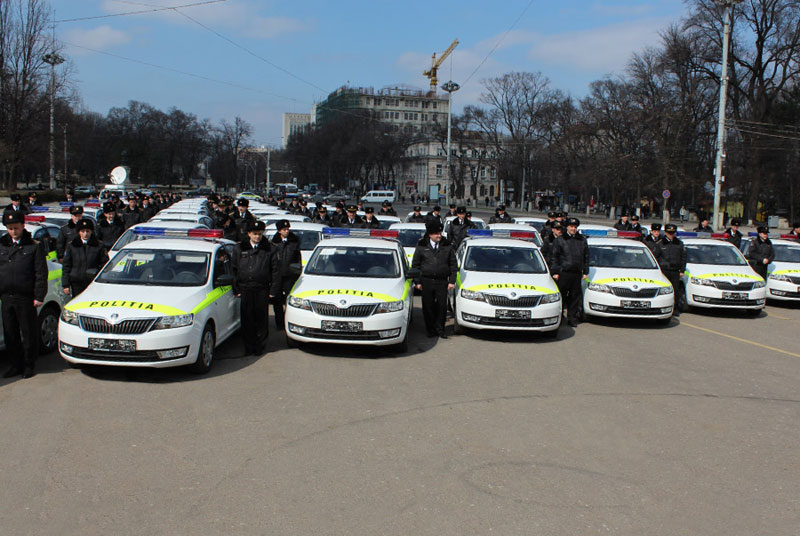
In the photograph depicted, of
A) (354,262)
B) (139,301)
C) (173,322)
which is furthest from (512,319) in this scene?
(139,301)

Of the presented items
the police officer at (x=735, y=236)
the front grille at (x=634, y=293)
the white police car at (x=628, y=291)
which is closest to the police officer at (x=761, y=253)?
the police officer at (x=735, y=236)

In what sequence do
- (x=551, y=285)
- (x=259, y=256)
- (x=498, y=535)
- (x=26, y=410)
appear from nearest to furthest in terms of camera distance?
(x=498, y=535) → (x=26, y=410) → (x=259, y=256) → (x=551, y=285)

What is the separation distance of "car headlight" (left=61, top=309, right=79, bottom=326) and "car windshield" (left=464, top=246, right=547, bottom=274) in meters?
6.38

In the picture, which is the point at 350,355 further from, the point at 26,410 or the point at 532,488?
the point at 532,488

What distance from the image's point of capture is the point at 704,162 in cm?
5628

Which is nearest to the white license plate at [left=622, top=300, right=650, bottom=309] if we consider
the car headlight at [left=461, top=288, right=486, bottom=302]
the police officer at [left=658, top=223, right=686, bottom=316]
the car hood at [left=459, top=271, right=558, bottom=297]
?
the car hood at [left=459, top=271, right=558, bottom=297]

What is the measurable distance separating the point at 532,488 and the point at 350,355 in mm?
4810

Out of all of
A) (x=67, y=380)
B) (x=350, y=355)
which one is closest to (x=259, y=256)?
(x=350, y=355)

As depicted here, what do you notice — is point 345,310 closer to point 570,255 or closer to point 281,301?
point 281,301

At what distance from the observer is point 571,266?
484 inches

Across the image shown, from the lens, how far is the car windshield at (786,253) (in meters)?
16.4

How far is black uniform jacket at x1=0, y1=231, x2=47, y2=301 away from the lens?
25.7 ft

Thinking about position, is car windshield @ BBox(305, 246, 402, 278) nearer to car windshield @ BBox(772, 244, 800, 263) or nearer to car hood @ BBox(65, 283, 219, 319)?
car hood @ BBox(65, 283, 219, 319)

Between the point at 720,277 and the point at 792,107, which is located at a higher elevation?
the point at 792,107
